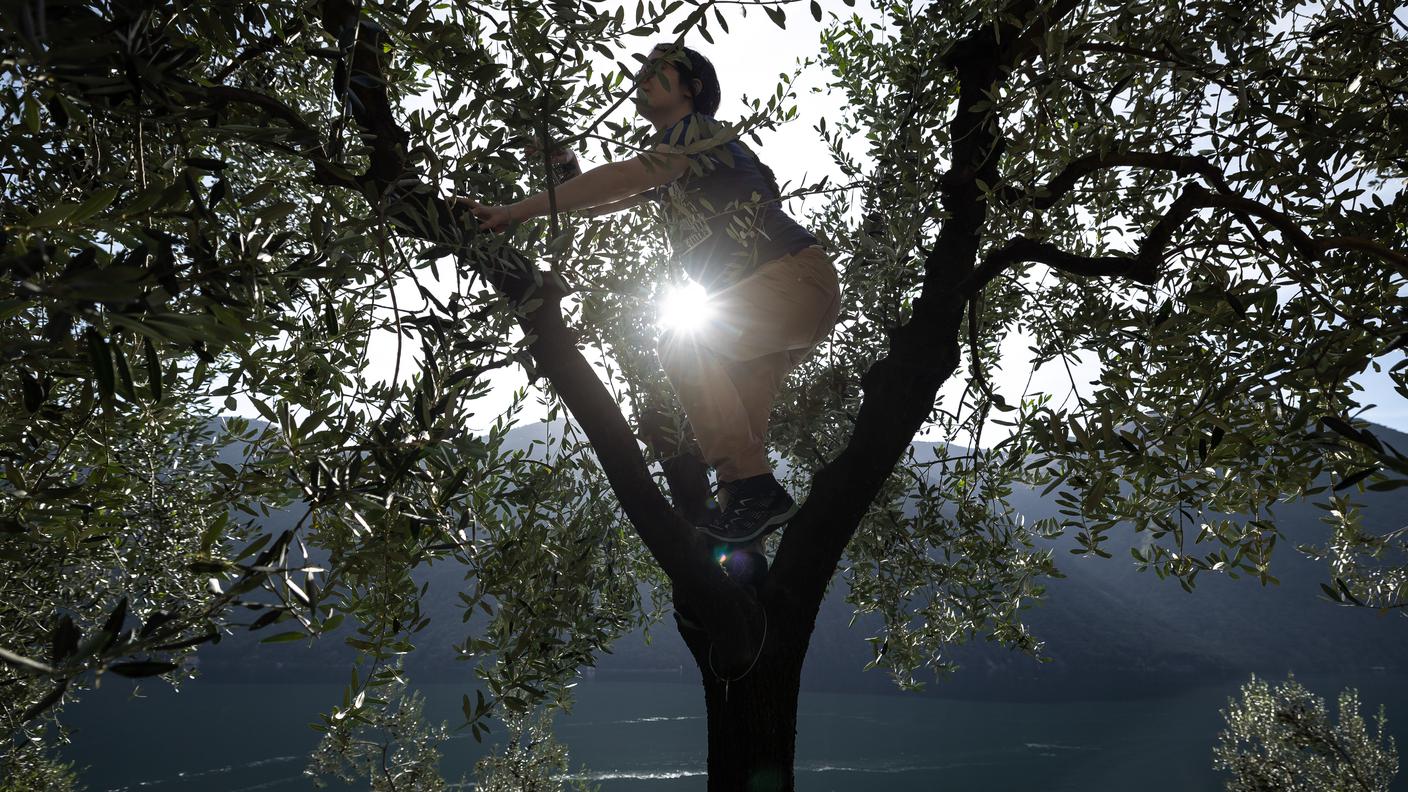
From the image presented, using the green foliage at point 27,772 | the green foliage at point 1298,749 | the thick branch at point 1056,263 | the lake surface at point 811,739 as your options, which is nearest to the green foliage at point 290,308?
the thick branch at point 1056,263

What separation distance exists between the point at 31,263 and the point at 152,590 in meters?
5.18

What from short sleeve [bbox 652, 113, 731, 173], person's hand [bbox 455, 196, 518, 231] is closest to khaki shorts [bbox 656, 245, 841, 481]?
short sleeve [bbox 652, 113, 731, 173]

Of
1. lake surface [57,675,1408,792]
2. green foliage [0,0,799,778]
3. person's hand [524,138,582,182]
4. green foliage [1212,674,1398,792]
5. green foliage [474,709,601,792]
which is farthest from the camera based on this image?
lake surface [57,675,1408,792]

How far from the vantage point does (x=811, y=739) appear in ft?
241

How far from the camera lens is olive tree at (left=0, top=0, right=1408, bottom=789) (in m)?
1.98

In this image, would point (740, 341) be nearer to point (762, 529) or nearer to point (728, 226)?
point (728, 226)

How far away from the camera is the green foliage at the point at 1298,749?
66.5ft

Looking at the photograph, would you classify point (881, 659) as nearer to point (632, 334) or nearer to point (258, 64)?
point (632, 334)

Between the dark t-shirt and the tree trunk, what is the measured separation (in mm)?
1701

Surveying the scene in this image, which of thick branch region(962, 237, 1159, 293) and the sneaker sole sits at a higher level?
thick branch region(962, 237, 1159, 293)

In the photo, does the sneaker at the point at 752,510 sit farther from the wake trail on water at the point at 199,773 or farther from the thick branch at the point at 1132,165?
the wake trail on water at the point at 199,773

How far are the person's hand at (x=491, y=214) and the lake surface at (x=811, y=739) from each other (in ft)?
174

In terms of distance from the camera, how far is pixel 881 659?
18.7ft

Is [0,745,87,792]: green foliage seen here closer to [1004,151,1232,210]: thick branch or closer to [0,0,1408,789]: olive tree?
[0,0,1408,789]: olive tree
